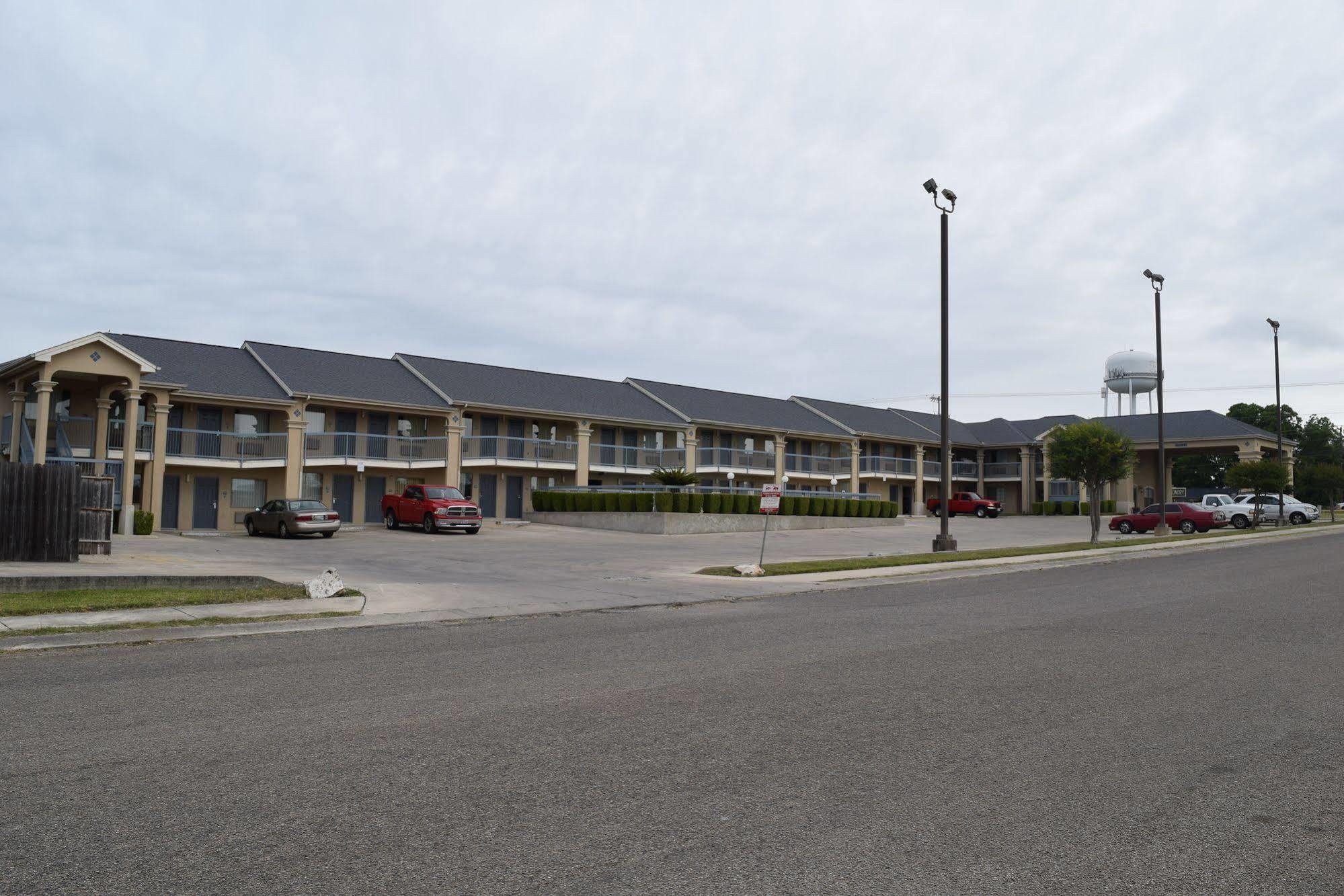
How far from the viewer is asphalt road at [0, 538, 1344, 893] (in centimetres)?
438

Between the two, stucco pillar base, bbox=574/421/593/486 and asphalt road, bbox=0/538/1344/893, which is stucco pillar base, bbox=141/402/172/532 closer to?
stucco pillar base, bbox=574/421/593/486

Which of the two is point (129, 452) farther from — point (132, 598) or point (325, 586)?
point (325, 586)

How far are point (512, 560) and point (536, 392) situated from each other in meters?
24.6

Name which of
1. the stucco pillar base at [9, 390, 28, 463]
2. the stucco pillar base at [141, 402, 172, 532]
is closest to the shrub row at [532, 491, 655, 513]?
the stucco pillar base at [141, 402, 172, 532]

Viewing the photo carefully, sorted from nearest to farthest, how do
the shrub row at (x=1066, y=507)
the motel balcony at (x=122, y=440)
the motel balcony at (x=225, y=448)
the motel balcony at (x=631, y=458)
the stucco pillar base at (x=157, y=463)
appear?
the stucco pillar base at (x=157, y=463) → the motel balcony at (x=122, y=440) → the motel balcony at (x=225, y=448) → the motel balcony at (x=631, y=458) → the shrub row at (x=1066, y=507)

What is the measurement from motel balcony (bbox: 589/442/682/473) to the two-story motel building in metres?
0.10

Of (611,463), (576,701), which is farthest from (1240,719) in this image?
(611,463)

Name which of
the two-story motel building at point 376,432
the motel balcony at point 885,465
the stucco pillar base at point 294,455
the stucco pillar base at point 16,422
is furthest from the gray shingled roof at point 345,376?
the motel balcony at point 885,465

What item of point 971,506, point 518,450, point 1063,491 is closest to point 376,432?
point 518,450

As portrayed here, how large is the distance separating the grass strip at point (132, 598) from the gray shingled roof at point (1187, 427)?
52.8m

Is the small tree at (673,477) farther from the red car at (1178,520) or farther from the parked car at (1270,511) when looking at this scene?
the parked car at (1270,511)

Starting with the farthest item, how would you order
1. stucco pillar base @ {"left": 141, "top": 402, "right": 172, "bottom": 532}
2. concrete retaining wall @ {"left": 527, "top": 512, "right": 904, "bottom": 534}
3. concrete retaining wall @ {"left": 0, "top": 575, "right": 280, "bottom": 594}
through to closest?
concrete retaining wall @ {"left": 527, "top": 512, "right": 904, "bottom": 534}, stucco pillar base @ {"left": 141, "top": 402, "right": 172, "bottom": 532}, concrete retaining wall @ {"left": 0, "top": 575, "right": 280, "bottom": 594}

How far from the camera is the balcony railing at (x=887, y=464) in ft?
197

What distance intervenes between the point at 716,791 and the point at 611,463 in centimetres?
4299
